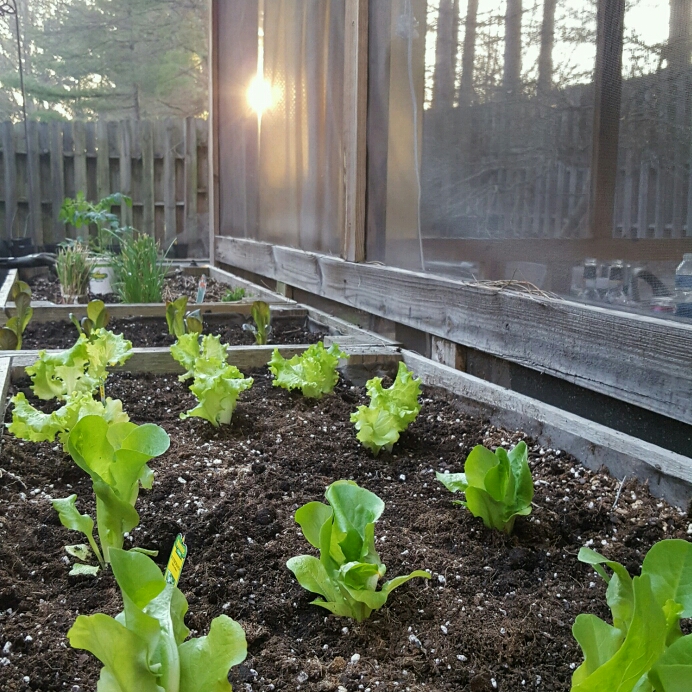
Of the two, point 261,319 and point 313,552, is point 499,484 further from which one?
point 261,319

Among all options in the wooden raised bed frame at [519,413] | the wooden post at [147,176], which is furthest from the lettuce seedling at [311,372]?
the wooden post at [147,176]

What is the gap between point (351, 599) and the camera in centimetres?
105

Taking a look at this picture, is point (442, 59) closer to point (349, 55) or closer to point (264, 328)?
point (349, 55)

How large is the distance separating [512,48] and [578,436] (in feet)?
3.63

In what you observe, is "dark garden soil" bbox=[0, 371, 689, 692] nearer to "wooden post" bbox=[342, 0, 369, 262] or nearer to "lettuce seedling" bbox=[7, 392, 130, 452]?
"lettuce seedling" bbox=[7, 392, 130, 452]

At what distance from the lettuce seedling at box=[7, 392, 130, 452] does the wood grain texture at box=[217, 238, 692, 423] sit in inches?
44.0

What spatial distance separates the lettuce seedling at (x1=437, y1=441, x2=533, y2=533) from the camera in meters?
1.32

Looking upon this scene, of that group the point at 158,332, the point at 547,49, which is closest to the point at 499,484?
the point at 547,49

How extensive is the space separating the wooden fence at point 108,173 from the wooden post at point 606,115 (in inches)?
313

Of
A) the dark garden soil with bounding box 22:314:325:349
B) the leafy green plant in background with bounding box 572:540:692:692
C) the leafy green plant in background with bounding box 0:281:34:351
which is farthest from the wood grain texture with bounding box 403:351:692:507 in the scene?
the leafy green plant in background with bounding box 0:281:34:351

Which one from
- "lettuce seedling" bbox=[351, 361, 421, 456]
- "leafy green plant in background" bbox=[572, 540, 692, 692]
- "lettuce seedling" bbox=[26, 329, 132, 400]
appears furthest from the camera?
"lettuce seedling" bbox=[26, 329, 132, 400]

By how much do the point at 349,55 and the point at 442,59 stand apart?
2.75ft

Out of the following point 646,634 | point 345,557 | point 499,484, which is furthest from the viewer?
point 499,484

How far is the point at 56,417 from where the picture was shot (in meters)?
1.65
